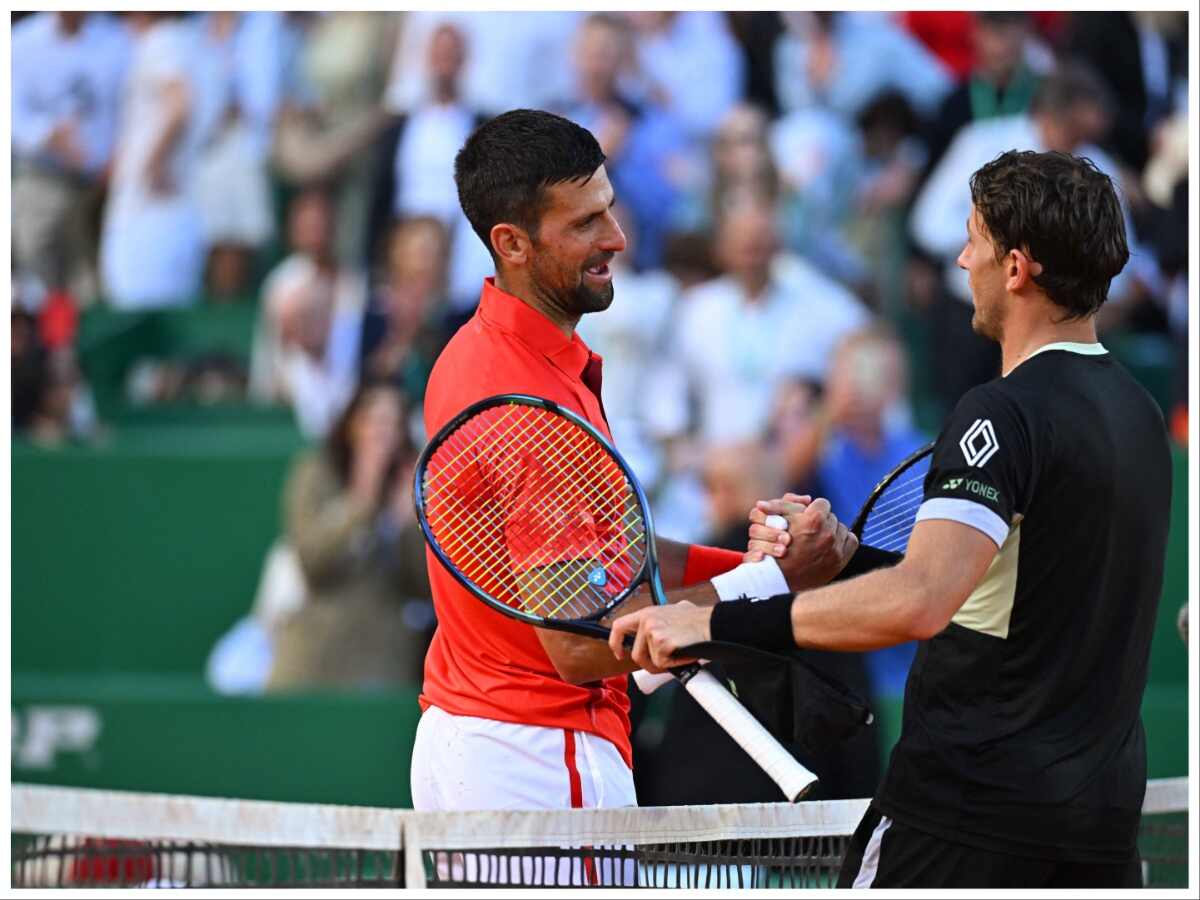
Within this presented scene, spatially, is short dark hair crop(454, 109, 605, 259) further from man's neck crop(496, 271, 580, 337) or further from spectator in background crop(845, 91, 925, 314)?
spectator in background crop(845, 91, 925, 314)

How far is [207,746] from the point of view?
25.3ft

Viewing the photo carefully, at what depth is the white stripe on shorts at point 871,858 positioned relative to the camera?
3.19 metres

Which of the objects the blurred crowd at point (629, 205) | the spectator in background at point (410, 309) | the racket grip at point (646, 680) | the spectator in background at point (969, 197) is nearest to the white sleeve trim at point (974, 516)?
the racket grip at point (646, 680)

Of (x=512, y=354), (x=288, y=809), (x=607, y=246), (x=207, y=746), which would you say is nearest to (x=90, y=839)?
(x=288, y=809)

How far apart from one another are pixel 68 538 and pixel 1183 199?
16.8ft

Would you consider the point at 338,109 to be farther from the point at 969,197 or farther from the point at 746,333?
the point at 969,197

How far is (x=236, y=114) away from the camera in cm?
930

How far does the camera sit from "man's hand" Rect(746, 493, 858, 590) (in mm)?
3369

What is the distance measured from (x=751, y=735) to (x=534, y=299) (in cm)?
101

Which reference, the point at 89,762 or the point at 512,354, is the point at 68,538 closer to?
the point at 89,762

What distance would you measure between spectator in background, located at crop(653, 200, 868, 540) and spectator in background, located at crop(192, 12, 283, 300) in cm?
245

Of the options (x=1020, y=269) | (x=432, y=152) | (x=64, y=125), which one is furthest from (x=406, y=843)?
(x=64, y=125)

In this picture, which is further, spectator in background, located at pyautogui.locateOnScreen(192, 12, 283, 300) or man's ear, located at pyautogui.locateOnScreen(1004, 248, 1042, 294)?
spectator in background, located at pyautogui.locateOnScreen(192, 12, 283, 300)

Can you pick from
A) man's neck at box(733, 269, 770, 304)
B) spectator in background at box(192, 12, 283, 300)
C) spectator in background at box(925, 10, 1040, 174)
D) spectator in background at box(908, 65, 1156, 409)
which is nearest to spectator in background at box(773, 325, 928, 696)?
spectator in background at box(908, 65, 1156, 409)
